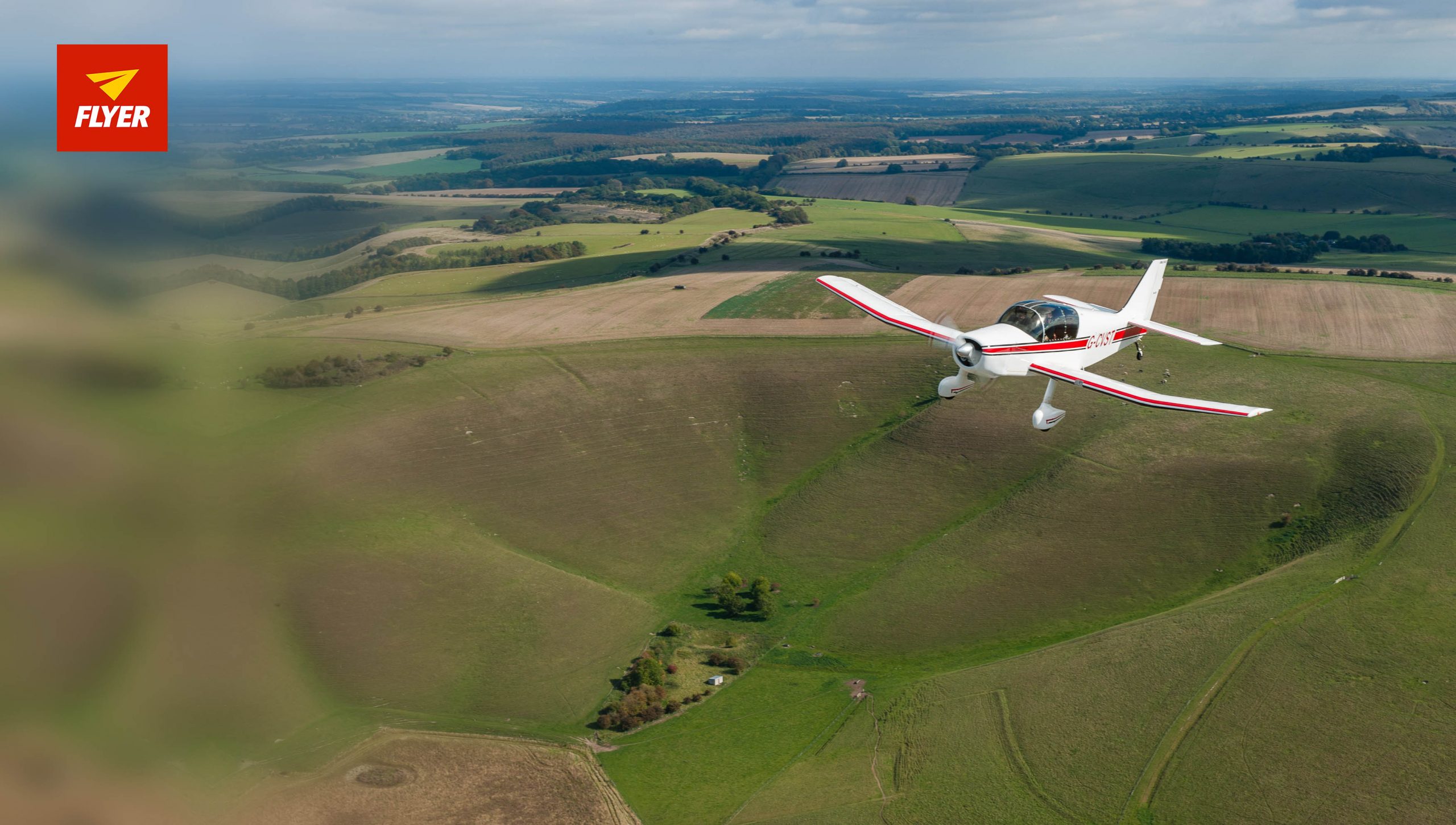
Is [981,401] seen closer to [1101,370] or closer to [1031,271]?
[1101,370]

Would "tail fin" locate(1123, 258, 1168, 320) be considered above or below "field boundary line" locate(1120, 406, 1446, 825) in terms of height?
above

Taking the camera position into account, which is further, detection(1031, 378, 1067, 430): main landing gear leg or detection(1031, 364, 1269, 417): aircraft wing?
detection(1031, 378, 1067, 430): main landing gear leg

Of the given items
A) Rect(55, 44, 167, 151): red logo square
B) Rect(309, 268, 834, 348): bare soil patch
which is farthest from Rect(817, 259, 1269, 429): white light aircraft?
Rect(309, 268, 834, 348): bare soil patch

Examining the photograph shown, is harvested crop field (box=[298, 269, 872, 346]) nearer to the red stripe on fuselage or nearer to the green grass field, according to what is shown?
the green grass field

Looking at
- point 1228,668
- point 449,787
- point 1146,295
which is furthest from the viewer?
point 1228,668

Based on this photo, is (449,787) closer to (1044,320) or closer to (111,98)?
(111,98)

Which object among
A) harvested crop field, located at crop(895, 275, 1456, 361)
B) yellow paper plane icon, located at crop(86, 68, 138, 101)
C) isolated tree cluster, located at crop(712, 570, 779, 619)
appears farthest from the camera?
harvested crop field, located at crop(895, 275, 1456, 361)

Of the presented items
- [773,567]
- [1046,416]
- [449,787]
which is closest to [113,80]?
[449,787]
